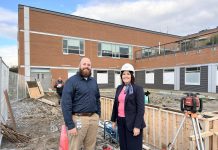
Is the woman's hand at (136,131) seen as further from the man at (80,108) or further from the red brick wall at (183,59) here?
the red brick wall at (183,59)

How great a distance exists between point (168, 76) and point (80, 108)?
23746 mm

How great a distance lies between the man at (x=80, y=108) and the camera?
10.9 feet

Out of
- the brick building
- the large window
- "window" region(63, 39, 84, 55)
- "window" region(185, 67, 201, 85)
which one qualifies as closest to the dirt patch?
the brick building

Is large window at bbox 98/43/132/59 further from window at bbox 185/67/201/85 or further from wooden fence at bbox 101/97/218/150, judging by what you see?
wooden fence at bbox 101/97/218/150

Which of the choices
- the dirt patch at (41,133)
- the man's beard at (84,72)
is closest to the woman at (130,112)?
the man's beard at (84,72)

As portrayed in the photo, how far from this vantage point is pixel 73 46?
1070 inches

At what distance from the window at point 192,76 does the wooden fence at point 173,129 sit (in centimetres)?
1771

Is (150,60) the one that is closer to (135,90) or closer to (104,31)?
(104,31)

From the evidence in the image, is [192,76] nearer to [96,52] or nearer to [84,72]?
[96,52]

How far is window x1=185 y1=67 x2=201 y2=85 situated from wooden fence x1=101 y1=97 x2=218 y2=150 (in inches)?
697

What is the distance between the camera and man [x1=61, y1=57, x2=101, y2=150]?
131 inches

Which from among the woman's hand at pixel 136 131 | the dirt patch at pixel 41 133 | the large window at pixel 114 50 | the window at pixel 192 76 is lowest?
the dirt patch at pixel 41 133

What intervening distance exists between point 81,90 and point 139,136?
1.17 m

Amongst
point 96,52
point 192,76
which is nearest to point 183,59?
point 192,76
